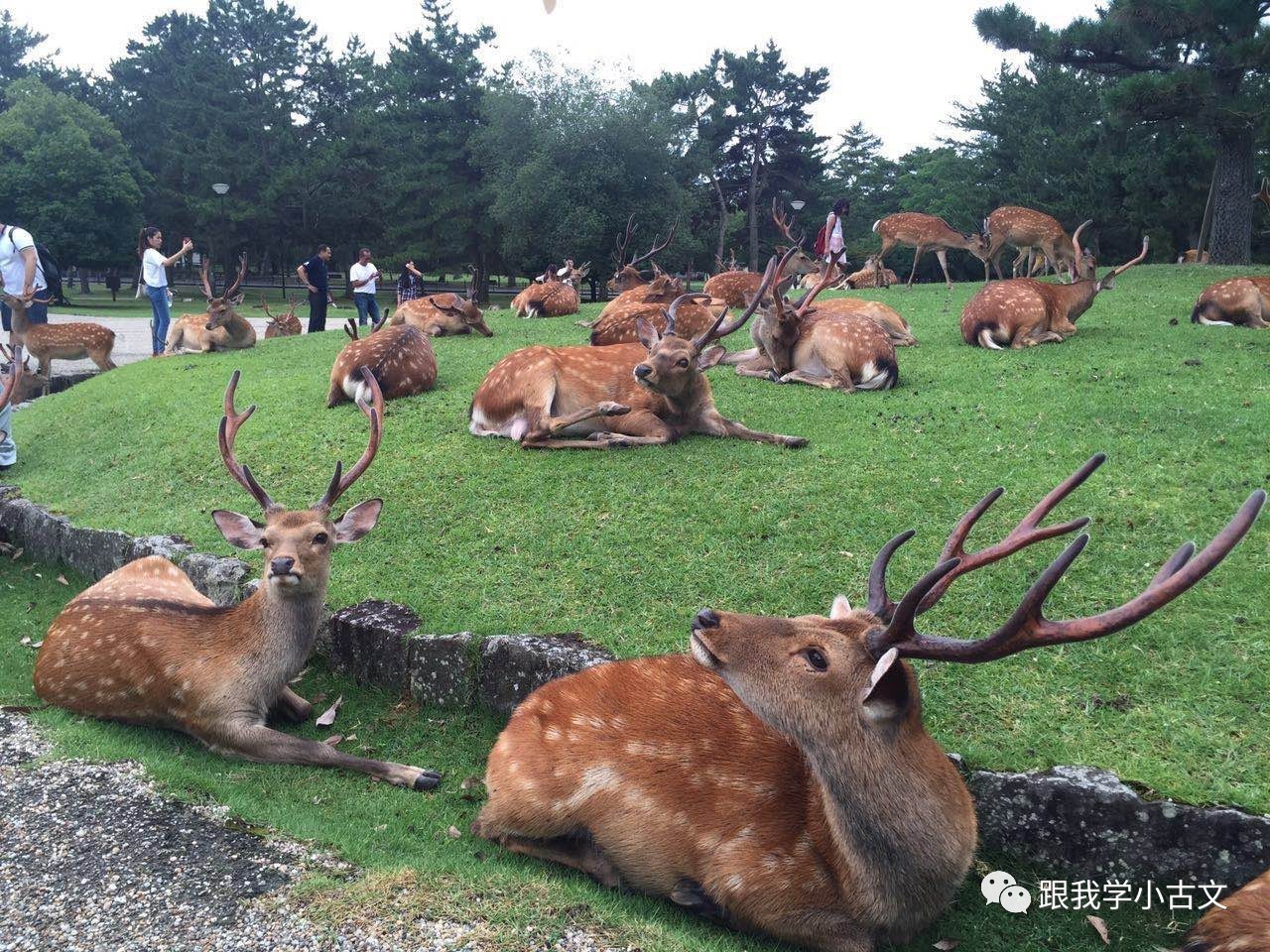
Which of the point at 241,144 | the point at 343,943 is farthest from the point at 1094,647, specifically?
the point at 241,144

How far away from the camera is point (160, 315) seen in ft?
43.8

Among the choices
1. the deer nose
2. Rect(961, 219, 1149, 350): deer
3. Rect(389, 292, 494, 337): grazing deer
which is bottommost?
the deer nose

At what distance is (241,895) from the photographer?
2.62 meters

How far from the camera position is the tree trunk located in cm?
1556

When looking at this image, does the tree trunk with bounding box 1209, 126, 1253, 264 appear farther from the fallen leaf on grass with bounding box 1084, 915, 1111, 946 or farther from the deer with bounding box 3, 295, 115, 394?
the deer with bounding box 3, 295, 115, 394

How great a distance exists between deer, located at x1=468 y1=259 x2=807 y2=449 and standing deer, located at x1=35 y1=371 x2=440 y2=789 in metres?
2.36

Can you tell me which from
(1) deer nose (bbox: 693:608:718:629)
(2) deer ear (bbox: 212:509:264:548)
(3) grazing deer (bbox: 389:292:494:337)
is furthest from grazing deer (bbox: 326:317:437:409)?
(1) deer nose (bbox: 693:608:718:629)

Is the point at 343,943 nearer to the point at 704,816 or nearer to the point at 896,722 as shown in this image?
the point at 704,816

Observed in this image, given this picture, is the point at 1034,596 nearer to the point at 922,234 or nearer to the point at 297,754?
the point at 297,754

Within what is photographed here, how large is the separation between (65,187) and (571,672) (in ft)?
125

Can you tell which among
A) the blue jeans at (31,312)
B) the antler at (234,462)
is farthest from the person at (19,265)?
the antler at (234,462)

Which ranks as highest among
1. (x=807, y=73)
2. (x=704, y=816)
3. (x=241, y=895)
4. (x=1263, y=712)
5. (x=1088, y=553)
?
(x=807, y=73)

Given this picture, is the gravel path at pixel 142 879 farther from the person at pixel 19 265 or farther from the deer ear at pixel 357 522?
the person at pixel 19 265

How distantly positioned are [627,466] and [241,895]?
3.76 metres
